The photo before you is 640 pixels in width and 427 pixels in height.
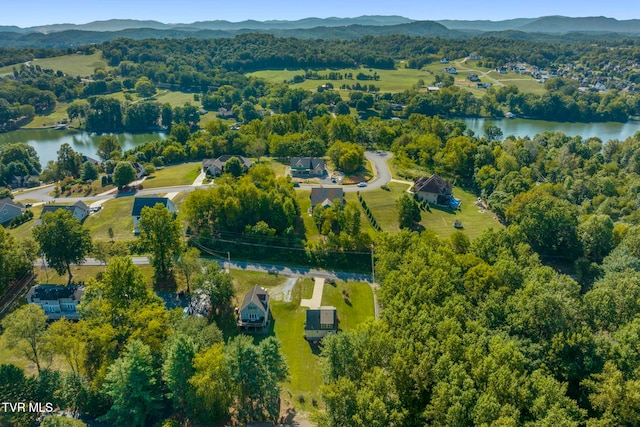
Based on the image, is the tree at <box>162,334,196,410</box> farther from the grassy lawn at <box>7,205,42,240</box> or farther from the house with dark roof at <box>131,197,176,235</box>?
the grassy lawn at <box>7,205,42,240</box>

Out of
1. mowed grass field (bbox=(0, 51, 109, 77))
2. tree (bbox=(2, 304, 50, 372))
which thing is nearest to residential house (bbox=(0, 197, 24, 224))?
tree (bbox=(2, 304, 50, 372))

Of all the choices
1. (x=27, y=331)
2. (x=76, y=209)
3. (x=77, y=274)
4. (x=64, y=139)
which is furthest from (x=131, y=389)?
(x=64, y=139)

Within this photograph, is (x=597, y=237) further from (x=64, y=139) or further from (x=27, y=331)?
(x=64, y=139)

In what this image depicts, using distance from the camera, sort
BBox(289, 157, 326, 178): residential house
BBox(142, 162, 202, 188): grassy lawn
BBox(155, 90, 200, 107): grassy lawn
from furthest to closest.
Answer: BBox(155, 90, 200, 107): grassy lawn < BBox(289, 157, 326, 178): residential house < BBox(142, 162, 202, 188): grassy lawn

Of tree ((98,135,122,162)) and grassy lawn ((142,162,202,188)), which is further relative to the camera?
tree ((98,135,122,162))

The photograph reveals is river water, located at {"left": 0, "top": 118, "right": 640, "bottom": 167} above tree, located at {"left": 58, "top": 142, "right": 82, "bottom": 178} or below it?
below

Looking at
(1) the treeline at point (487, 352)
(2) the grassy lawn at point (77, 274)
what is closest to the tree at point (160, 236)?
(2) the grassy lawn at point (77, 274)
